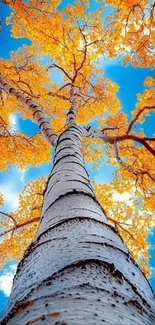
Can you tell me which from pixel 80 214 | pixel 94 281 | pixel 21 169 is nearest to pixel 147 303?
pixel 94 281

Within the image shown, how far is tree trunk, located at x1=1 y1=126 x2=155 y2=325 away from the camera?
68 centimetres

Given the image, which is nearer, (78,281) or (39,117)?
(78,281)

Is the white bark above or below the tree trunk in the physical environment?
above

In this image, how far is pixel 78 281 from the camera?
2.75ft

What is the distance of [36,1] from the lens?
8883 mm

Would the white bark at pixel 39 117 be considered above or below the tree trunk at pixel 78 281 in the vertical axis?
above

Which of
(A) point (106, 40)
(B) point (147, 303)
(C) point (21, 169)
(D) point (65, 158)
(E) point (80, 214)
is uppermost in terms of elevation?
(A) point (106, 40)

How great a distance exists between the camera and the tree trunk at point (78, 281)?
2.23 ft

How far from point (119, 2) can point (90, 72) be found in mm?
4092

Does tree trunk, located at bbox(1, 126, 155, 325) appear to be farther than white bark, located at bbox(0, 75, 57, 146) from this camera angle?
No

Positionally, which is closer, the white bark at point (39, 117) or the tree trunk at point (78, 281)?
the tree trunk at point (78, 281)

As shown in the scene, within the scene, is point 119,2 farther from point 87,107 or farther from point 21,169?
point 21,169

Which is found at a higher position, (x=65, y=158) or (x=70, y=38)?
(x=70, y=38)

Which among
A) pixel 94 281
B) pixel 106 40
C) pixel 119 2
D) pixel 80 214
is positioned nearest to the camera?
pixel 94 281
